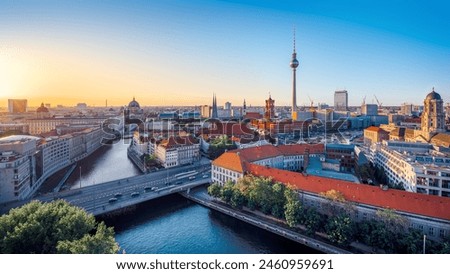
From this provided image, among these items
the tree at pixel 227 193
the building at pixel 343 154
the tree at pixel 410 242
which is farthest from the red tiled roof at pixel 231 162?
the building at pixel 343 154

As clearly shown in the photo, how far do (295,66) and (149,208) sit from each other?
2448cm

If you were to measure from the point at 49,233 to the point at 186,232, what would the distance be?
3.19 meters

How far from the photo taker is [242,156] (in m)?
9.52

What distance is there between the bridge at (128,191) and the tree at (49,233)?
3142 millimetres

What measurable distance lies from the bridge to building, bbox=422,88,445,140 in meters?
10.7

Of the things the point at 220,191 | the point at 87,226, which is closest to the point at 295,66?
the point at 220,191

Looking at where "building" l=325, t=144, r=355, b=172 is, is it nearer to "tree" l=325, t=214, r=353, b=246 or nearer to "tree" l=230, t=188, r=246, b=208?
"tree" l=230, t=188, r=246, b=208

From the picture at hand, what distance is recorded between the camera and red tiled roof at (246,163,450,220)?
525 cm

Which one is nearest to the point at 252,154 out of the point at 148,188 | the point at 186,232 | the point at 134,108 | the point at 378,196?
the point at 148,188

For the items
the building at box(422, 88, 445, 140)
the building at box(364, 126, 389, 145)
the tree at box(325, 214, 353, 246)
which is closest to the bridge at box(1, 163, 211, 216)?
the tree at box(325, 214, 353, 246)

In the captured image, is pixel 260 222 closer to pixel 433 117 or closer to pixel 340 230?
pixel 340 230

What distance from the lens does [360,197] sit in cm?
597
